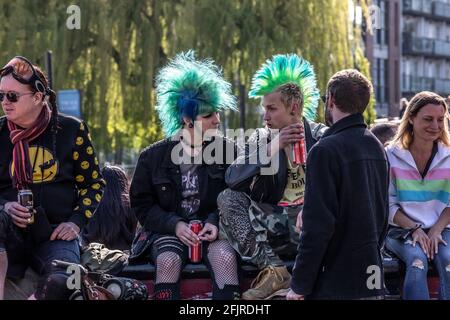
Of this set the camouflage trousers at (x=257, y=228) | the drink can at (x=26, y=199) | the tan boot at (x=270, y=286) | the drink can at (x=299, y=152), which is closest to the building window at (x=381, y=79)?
the camouflage trousers at (x=257, y=228)

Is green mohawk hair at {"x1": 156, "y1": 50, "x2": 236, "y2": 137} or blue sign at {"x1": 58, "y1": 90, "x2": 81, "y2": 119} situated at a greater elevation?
blue sign at {"x1": 58, "y1": 90, "x2": 81, "y2": 119}

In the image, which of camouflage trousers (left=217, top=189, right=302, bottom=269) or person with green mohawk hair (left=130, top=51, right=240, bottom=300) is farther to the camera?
person with green mohawk hair (left=130, top=51, right=240, bottom=300)

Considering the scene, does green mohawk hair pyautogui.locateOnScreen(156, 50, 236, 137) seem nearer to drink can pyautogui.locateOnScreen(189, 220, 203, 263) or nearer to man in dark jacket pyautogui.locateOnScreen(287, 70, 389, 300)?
drink can pyautogui.locateOnScreen(189, 220, 203, 263)

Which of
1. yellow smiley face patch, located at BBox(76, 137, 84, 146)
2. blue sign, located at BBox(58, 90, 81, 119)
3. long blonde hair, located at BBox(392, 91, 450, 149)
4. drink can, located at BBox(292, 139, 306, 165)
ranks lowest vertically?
drink can, located at BBox(292, 139, 306, 165)

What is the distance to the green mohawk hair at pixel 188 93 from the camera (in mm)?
5766

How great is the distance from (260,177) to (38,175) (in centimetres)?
132

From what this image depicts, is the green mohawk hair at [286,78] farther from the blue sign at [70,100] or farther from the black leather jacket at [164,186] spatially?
the blue sign at [70,100]

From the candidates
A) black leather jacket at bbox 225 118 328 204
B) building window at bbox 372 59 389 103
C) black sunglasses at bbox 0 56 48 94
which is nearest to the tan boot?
black leather jacket at bbox 225 118 328 204

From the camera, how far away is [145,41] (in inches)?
733

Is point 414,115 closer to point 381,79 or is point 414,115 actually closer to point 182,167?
point 182,167

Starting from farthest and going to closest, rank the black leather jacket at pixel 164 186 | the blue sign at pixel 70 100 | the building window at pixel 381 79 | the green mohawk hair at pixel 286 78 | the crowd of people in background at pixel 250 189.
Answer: the building window at pixel 381 79, the blue sign at pixel 70 100, the black leather jacket at pixel 164 186, the green mohawk hair at pixel 286 78, the crowd of people in background at pixel 250 189

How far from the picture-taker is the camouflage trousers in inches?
213

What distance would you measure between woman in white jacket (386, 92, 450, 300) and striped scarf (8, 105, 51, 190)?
2.26 meters

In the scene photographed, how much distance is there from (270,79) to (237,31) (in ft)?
43.7
